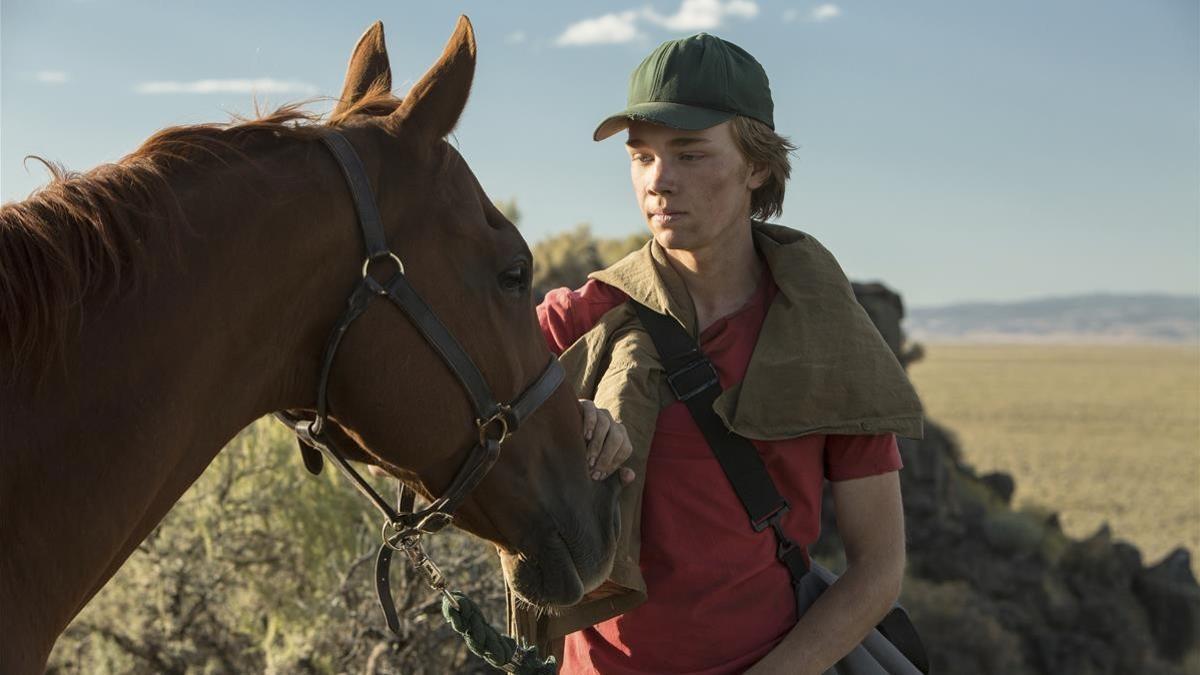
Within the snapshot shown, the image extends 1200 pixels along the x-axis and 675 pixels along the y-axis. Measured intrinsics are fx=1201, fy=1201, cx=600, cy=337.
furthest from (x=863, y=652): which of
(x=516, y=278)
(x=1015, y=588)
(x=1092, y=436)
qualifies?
(x=1092, y=436)

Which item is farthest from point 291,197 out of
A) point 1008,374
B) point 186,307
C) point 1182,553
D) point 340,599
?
point 1008,374

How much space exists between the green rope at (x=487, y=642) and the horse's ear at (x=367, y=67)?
1.06m

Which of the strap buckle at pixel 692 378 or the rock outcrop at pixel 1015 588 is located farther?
the rock outcrop at pixel 1015 588

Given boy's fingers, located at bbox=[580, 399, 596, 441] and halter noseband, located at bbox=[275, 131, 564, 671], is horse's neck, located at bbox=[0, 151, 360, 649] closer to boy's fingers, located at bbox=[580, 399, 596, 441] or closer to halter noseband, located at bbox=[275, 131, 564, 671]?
halter noseband, located at bbox=[275, 131, 564, 671]

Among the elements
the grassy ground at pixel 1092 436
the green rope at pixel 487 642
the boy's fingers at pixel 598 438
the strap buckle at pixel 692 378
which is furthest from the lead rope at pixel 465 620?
the grassy ground at pixel 1092 436

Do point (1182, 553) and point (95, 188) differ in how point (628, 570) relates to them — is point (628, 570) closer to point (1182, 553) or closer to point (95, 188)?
point (95, 188)

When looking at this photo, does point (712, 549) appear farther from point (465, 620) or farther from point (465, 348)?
point (465, 348)

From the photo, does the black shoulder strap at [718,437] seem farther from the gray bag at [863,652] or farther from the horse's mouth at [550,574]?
the horse's mouth at [550,574]

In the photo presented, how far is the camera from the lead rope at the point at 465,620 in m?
2.46

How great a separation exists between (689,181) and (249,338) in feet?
3.61

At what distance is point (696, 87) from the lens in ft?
8.82

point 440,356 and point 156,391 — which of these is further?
point 440,356

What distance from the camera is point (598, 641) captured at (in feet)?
9.14

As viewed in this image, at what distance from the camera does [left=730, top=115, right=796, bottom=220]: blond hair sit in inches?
109
